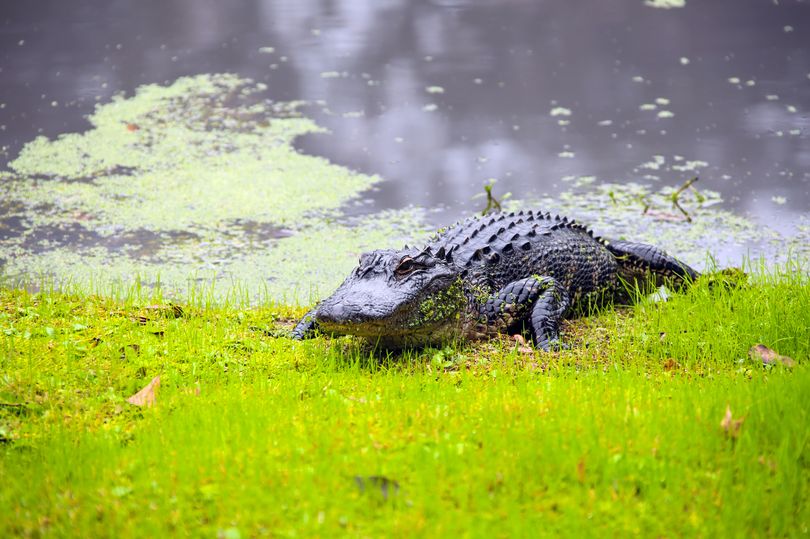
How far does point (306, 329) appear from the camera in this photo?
5246 millimetres

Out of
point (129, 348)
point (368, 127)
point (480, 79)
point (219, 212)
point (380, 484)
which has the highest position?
point (480, 79)

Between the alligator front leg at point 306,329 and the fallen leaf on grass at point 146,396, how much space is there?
1322 mm

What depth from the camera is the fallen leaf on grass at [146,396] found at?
3.84 m

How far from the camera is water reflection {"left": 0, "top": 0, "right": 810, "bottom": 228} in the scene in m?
9.27

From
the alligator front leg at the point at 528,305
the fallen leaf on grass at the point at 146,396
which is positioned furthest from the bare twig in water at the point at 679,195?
the fallen leaf on grass at the point at 146,396

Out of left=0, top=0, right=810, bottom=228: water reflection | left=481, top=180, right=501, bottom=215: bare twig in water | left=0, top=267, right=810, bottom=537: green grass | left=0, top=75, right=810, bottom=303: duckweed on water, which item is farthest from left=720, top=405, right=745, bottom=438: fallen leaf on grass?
left=0, top=0, right=810, bottom=228: water reflection

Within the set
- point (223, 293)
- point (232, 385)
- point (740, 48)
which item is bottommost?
point (223, 293)

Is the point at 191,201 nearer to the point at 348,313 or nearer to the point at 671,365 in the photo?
the point at 348,313

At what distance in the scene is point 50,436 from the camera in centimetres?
343

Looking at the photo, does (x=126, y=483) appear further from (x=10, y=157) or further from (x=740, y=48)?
(x=740, y=48)

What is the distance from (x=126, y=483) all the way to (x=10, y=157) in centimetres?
790

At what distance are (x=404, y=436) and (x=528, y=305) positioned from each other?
2.15m

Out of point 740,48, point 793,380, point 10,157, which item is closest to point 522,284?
point 793,380

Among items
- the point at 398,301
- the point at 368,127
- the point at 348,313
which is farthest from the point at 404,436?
the point at 368,127
